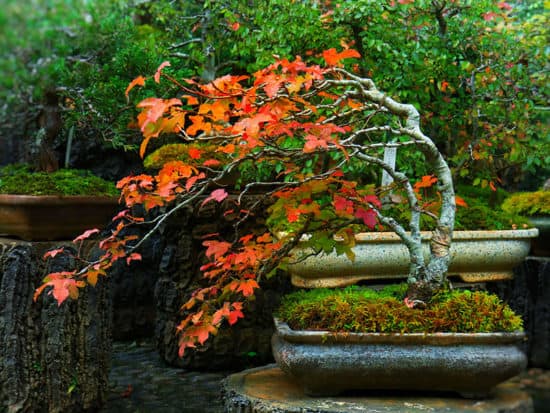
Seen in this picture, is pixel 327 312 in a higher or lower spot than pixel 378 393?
higher

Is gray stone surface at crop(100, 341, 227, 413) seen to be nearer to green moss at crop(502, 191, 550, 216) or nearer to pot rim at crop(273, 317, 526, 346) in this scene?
pot rim at crop(273, 317, 526, 346)

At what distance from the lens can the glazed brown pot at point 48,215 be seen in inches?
115

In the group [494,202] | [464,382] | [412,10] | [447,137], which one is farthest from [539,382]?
[412,10]

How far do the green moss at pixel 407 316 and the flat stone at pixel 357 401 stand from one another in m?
0.22

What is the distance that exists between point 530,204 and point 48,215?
2.67 metres

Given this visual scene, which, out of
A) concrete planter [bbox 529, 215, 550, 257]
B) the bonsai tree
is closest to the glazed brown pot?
the bonsai tree

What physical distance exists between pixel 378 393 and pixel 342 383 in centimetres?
15

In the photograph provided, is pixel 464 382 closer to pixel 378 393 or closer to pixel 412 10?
pixel 378 393

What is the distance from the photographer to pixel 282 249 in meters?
2.58

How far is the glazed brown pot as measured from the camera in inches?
115

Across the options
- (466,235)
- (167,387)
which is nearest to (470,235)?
(466,235)

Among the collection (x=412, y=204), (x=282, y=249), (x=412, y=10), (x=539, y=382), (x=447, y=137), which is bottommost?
(x=539, y=382)

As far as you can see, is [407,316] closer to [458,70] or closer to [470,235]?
[470,235]

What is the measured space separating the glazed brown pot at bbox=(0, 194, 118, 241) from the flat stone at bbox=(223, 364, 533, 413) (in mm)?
1088
